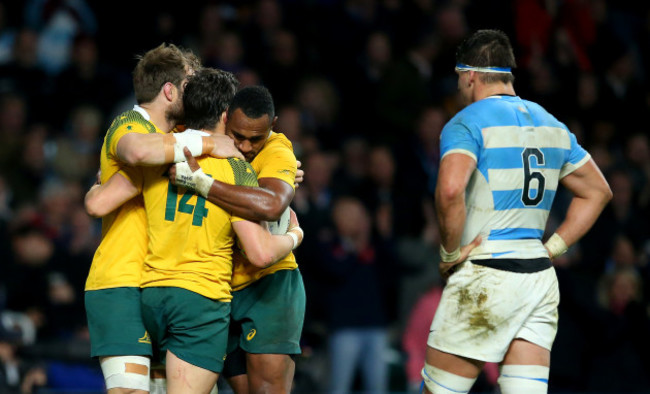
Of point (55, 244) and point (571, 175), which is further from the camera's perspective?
point (55, 244)

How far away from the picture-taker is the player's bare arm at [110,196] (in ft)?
15.3

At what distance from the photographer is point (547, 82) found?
439 inches

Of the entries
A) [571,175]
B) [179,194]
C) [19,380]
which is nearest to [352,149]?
[19,380]

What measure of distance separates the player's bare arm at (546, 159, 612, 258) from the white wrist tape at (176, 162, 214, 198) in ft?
6.49

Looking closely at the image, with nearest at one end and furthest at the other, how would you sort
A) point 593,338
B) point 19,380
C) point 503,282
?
point 503,282 < point 19,380 < point 593,338

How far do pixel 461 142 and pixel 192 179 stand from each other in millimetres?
1378

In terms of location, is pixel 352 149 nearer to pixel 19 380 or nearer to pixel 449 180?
pixel 19 380

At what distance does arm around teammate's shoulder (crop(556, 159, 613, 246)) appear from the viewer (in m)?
5.27

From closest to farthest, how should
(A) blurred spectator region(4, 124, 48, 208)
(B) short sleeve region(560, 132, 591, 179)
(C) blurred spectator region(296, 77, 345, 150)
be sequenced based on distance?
(B) short sleeve region(560, 132, 591, 179)
(A) blurred spectator region(4, 124, 48, 208)
(C) blurred spectator region(296, 77, 345, 150)

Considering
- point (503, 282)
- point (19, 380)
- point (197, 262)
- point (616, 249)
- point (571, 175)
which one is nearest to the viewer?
point (197, 262)

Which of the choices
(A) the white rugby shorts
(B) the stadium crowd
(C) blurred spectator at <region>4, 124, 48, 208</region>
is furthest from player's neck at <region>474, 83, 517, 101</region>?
(C) blurred spectator at <region>4, 124, 48, 208</region>

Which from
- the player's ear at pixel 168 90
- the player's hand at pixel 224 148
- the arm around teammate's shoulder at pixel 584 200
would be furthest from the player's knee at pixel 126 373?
the arm around teammate's shoulder at pixel 584 200

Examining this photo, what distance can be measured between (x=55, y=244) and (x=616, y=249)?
5.64 meters

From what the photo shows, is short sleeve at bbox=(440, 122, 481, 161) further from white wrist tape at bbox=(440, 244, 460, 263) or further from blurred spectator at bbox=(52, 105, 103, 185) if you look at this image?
blurred spectator at bbox=(52, 105, 103, 185)
